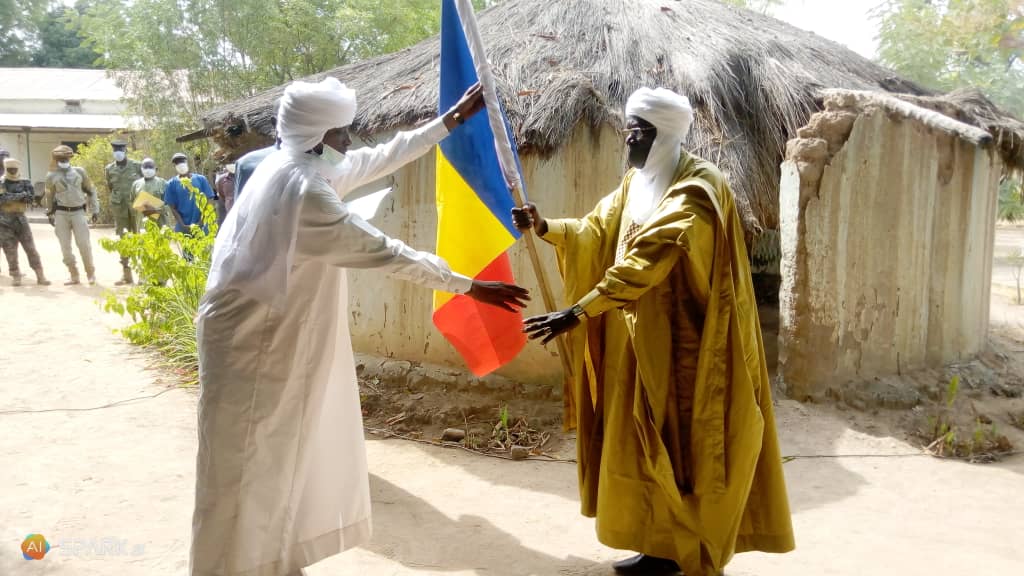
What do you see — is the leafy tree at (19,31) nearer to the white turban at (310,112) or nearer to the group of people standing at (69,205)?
the group of people standing at (69,205)

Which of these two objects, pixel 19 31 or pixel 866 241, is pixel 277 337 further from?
pixel 19 31

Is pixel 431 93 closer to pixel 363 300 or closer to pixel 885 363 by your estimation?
pixel 363 300

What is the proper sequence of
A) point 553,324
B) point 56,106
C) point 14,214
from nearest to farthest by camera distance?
point 553,324 → point 14,214 → point 56,106

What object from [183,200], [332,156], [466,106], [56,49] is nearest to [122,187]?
[183,200]

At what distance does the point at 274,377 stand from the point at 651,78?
4068 mm

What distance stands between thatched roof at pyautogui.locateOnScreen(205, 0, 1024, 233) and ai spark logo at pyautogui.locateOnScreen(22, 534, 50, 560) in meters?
3.61

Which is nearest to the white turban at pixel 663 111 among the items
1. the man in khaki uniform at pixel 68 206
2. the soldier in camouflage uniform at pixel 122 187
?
the man in khaki uniform at pixel 68 206

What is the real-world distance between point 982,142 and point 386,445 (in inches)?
171

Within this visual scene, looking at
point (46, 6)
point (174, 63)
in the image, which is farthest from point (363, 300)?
point (46, 6)

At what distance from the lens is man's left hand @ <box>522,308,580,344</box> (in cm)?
294

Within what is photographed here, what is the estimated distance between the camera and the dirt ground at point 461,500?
3506 mm

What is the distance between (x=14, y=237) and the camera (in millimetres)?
10367

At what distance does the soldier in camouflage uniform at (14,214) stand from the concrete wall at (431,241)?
243 inches

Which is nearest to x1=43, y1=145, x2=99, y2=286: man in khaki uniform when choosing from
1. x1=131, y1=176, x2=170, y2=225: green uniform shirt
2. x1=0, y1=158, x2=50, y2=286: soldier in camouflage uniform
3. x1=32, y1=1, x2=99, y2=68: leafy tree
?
x1=0, y1=158, x2=50, y2=286: soldier in camouflage uniform
